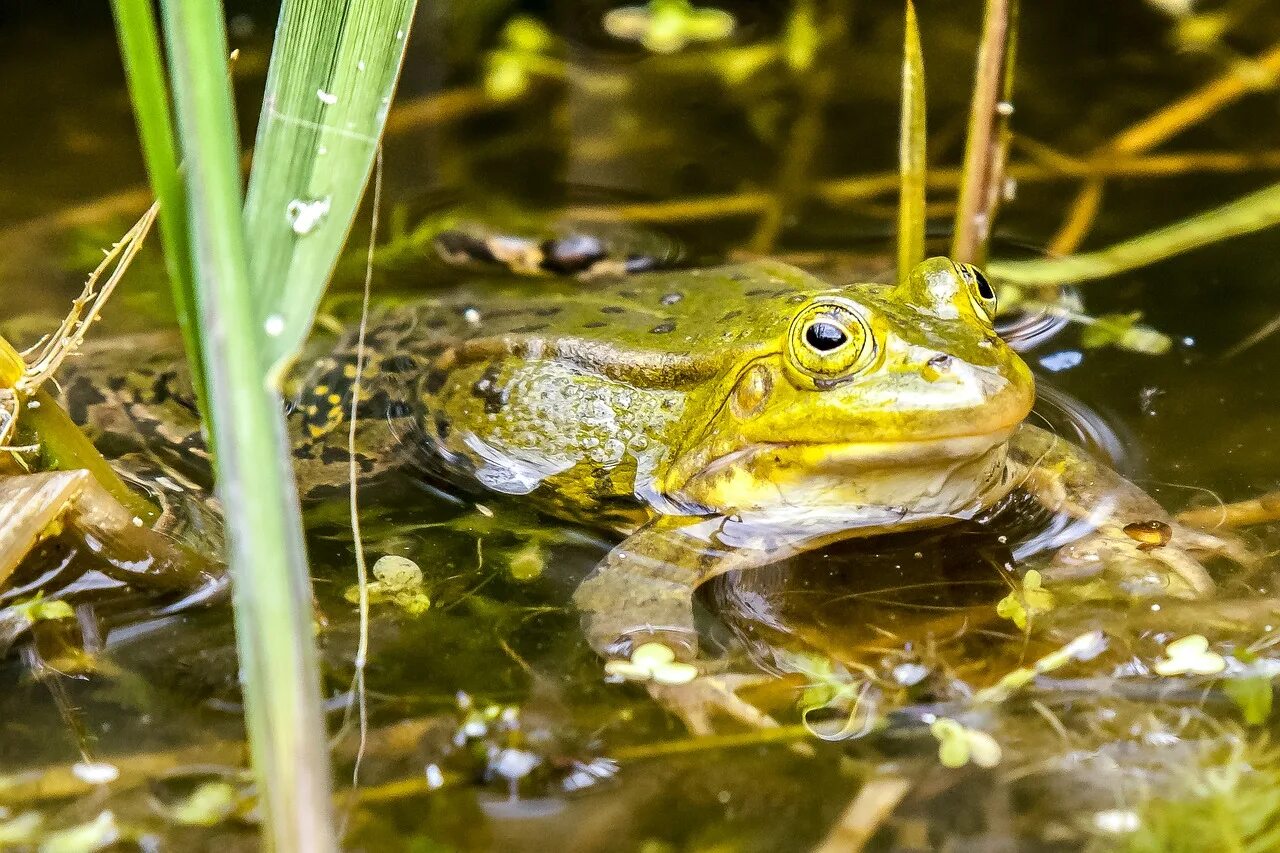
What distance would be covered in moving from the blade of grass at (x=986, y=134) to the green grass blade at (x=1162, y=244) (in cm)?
20

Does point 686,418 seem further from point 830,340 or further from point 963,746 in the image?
point 963,746

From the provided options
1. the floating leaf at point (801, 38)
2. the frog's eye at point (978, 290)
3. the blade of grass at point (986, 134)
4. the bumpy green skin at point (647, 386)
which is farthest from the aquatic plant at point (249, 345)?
the floating leaf at point (801, 38)

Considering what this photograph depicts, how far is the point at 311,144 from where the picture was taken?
5.17 feet

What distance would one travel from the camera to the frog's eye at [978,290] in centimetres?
240

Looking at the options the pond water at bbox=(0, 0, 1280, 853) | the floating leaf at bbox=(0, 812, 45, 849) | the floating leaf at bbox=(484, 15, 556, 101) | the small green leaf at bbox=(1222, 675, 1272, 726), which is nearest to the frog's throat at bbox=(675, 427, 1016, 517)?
the pond water at bbox=(0, 0, 1280, 853)

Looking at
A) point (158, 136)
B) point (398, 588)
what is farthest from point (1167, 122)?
point (158, 136)

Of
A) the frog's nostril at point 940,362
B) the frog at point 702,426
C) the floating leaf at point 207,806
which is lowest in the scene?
the floating leaf at point 207,806

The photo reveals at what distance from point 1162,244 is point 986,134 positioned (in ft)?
1.83

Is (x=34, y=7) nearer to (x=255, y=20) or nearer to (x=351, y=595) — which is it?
(x=255, y=20)

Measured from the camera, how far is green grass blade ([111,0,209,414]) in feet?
4.30

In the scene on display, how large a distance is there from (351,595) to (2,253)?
89.1 inches

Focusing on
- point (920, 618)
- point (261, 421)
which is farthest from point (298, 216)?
point (920, 618)

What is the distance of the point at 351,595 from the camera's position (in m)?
2.39

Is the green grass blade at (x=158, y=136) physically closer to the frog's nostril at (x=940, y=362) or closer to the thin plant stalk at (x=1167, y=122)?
the frog's nostril at (x=940, y=362)
